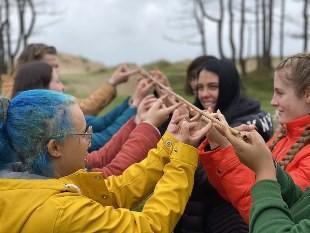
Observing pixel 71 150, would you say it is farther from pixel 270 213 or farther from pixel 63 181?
pixel 270 213

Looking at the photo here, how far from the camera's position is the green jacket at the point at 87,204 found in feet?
6.48

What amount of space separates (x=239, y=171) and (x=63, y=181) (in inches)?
32.1

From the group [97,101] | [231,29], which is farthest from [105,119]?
[231,29]

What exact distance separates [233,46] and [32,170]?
88.9ft

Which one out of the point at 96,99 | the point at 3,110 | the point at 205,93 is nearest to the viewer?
the point at 3,110

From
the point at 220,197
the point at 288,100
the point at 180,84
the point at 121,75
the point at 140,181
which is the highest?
the point at 288,100

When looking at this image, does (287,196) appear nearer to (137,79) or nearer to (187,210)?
(187,210)

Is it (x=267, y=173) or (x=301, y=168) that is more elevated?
(x=267, y=173)

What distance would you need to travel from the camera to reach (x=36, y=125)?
2119 millimetres

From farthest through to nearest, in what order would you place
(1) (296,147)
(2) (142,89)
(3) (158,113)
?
(2) (142,89), (3) (158,113), (1) (296,147)

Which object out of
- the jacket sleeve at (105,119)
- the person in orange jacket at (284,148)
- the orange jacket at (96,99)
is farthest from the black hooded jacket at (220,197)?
the orange jacket at (96,99)

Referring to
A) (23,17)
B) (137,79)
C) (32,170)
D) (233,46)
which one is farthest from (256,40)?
(32,170)

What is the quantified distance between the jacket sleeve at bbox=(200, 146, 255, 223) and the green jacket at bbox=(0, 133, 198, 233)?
192 millimetres

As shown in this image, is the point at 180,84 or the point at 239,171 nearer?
the point at 239,171
